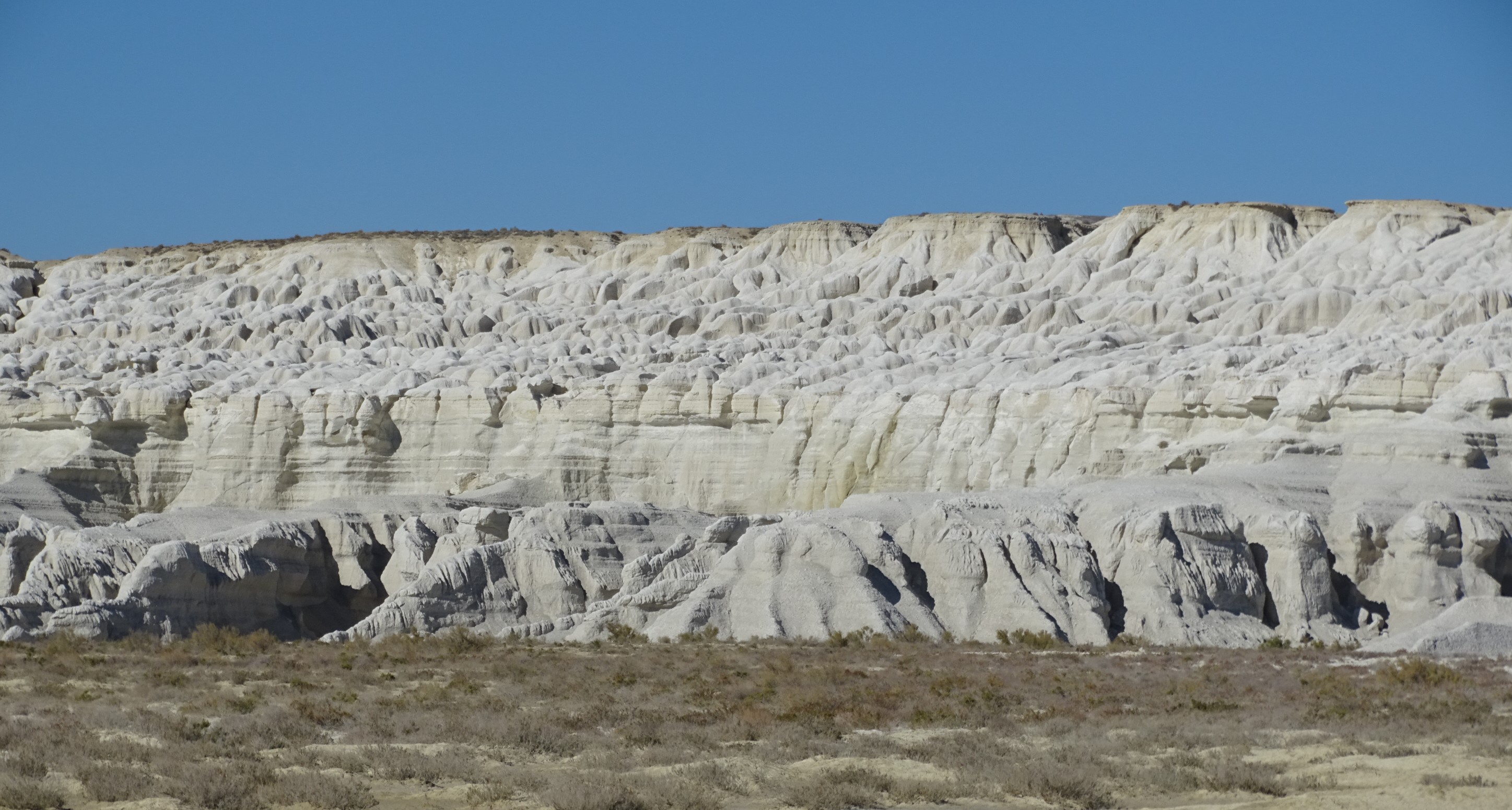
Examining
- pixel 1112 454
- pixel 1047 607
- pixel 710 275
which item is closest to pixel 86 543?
pixel 1047 607

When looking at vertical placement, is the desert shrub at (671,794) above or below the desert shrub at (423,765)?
below

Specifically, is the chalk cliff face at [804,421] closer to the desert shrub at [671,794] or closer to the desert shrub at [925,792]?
the desert shrub at [925,792]

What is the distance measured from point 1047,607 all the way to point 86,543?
22372 millimetres

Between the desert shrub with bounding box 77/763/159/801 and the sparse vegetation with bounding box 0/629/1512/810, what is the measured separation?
0.11ft

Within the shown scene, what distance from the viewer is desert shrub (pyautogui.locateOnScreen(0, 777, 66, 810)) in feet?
71.9

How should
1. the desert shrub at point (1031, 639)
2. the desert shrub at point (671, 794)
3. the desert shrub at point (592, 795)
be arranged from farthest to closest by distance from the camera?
1. the desert shrub at point (1031, 639)
2. the desert shrub at point (671, 794)
3. the desert shrub at point (592, 795)

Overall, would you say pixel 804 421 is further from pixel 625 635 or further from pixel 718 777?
pixel 718 777

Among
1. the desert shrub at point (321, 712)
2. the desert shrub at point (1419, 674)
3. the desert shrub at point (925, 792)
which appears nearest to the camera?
the desert shrub at point (925, 792)

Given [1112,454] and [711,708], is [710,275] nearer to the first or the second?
[1112,454]

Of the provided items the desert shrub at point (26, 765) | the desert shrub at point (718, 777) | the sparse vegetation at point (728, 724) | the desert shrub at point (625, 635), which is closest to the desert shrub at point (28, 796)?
the sparse vegetation at point (728, 724)

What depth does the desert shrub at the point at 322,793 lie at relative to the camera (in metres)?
22.2

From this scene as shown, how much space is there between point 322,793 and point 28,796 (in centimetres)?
302

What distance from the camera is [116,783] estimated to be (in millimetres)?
22844

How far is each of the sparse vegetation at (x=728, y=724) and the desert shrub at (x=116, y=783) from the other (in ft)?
0.11
